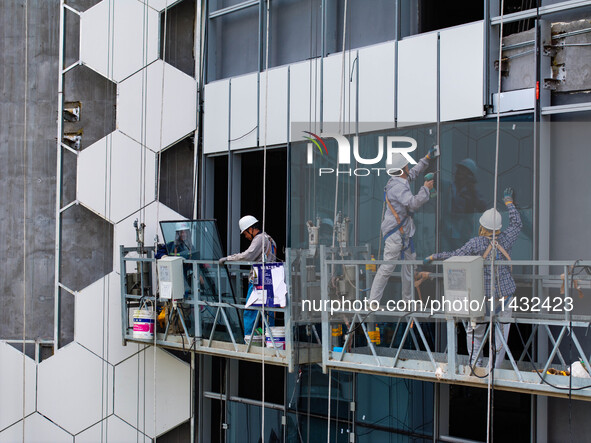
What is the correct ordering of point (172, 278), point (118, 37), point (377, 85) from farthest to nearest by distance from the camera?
1. point (118, 37)
2. point (172, 278)
3. point (377, 85)

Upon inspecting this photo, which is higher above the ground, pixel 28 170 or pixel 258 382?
pixel 28 170

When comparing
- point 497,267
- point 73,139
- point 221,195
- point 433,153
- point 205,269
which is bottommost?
point 205,269

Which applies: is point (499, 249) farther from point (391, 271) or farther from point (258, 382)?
point (258, 382)

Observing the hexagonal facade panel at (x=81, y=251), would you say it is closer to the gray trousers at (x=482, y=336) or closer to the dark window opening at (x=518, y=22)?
the gray trousers at (x=482, y=336)

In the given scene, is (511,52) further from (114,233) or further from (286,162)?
(114,233)

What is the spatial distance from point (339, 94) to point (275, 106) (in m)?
1.37

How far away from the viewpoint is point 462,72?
9.98 meters

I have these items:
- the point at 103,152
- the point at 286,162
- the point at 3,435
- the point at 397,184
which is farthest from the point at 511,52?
the point at 3,435

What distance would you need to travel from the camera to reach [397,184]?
945cm

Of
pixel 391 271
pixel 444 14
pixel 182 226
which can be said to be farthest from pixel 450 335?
pixel 182 226

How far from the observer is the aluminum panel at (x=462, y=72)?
32.2ft

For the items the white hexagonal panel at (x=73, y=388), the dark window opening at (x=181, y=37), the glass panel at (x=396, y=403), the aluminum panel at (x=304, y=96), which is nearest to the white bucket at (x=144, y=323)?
the white hexagonal panel at (x=73, y=388)

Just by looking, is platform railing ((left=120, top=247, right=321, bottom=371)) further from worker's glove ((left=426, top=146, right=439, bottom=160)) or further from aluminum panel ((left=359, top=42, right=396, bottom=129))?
aluminum panel ((left=359, top=42, right=396, bottom=129))

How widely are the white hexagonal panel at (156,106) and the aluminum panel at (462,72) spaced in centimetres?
492
